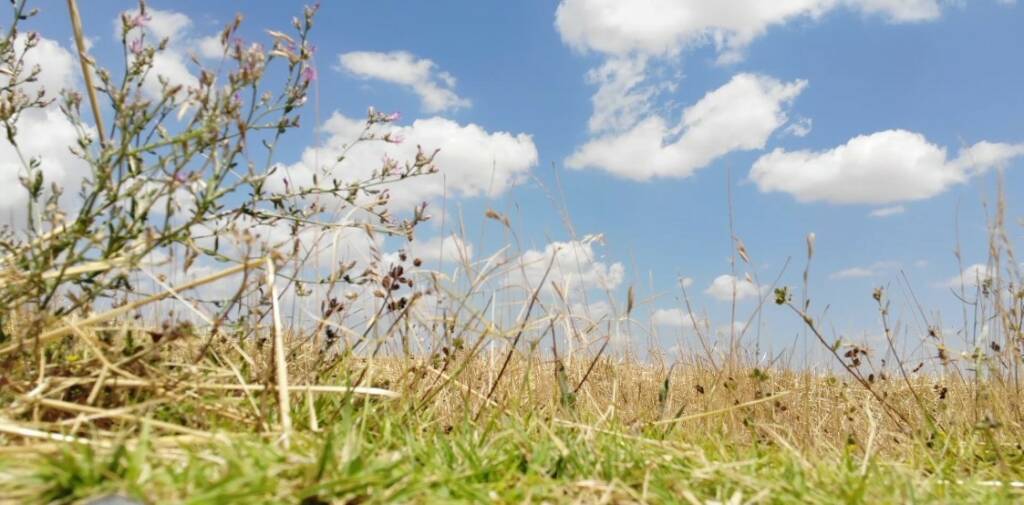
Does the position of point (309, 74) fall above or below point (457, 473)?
above

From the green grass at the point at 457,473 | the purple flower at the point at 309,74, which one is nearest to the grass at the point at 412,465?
the green grass at the point at 457,473

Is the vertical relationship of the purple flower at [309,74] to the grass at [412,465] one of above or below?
above

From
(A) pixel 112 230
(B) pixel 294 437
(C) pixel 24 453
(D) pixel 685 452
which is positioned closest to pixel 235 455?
(B) pixel 294 437

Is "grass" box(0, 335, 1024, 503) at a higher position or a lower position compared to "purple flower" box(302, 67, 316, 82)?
lower

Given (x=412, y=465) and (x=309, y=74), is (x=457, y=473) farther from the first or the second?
(x=309, y=74)

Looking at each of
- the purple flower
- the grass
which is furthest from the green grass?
the purple flower

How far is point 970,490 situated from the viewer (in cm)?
239

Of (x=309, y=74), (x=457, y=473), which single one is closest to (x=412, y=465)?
(x=457, y=473)

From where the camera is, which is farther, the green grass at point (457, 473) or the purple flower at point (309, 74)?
the purple flower at point (309, 74)

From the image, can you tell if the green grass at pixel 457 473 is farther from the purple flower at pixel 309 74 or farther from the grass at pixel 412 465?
the purple flower at pixel 309 74

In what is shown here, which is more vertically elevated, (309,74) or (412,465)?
(309,74)

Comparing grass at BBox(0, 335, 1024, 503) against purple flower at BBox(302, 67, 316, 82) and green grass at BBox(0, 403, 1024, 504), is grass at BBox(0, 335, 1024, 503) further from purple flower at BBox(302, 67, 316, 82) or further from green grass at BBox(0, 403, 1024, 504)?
purple flower at BBox(302, 67, 316, 82)

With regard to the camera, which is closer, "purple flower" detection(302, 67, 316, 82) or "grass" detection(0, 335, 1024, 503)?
"grass" detection(0, 335, 1024, 503)

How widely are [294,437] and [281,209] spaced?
3.47 ft
